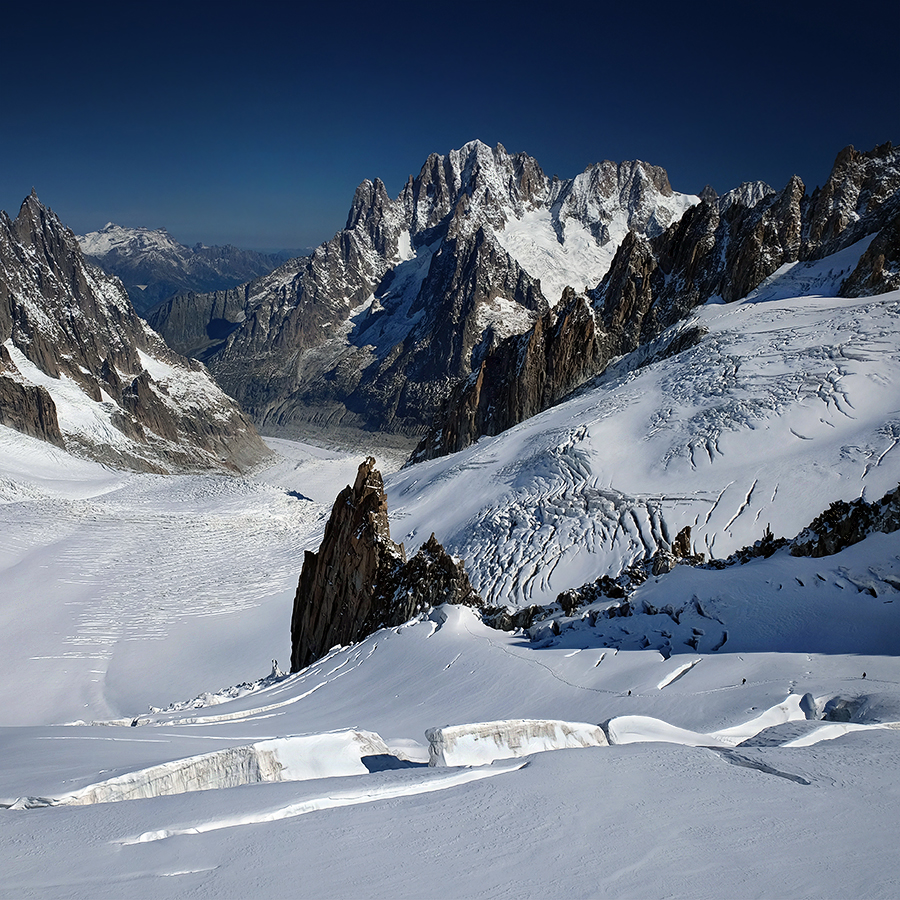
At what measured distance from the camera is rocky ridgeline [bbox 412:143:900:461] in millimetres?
51438

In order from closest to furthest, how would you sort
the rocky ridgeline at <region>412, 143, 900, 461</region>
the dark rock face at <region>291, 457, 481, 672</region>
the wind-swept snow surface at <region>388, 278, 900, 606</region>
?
the dark rock face at <region>291, 457, 481, 672</region>
the wind-swept snow surface at <region>388, 278, 900, 606</region>
the rocky ridgeline at <region>412, 143, 900, 461</region>

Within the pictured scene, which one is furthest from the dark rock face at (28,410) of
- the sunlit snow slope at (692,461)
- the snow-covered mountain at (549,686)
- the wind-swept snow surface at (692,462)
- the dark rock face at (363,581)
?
the dark rock face at (363,581)

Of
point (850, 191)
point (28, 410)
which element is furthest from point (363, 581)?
point (28, 410)

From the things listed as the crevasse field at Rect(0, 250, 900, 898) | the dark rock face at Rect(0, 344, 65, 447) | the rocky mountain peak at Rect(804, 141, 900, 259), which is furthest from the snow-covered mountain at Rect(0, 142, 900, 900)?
the dark rock face at Rect(0, 344, 65, 447)

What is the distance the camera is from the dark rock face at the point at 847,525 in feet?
37.2

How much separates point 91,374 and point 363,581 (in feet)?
462

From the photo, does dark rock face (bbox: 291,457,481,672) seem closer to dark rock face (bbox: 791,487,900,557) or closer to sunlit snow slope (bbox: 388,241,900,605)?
sunlit snow slope (bbox: 388,241,900,605)

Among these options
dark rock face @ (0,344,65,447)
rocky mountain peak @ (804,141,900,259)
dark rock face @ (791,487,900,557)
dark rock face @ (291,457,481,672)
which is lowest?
dark rock face @ (291,457,481,672)

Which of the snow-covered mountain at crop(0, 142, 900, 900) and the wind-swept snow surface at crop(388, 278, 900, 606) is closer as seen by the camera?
the snow-covered mountain at crop(0, 142, 900, 900)

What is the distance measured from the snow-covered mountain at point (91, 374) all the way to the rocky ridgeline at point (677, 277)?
66061mm

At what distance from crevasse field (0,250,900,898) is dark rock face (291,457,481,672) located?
257 centimetres

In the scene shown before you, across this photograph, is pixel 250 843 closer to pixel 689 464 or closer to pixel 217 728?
pixel 217 728

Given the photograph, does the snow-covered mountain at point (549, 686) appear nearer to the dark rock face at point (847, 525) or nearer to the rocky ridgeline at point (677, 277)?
the dark rock face at point (847, 525)

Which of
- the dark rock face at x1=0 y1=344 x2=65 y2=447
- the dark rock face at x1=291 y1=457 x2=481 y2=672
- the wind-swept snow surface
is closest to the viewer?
the dark rock face at x1=291 y1=457 x2=481 y2=672
